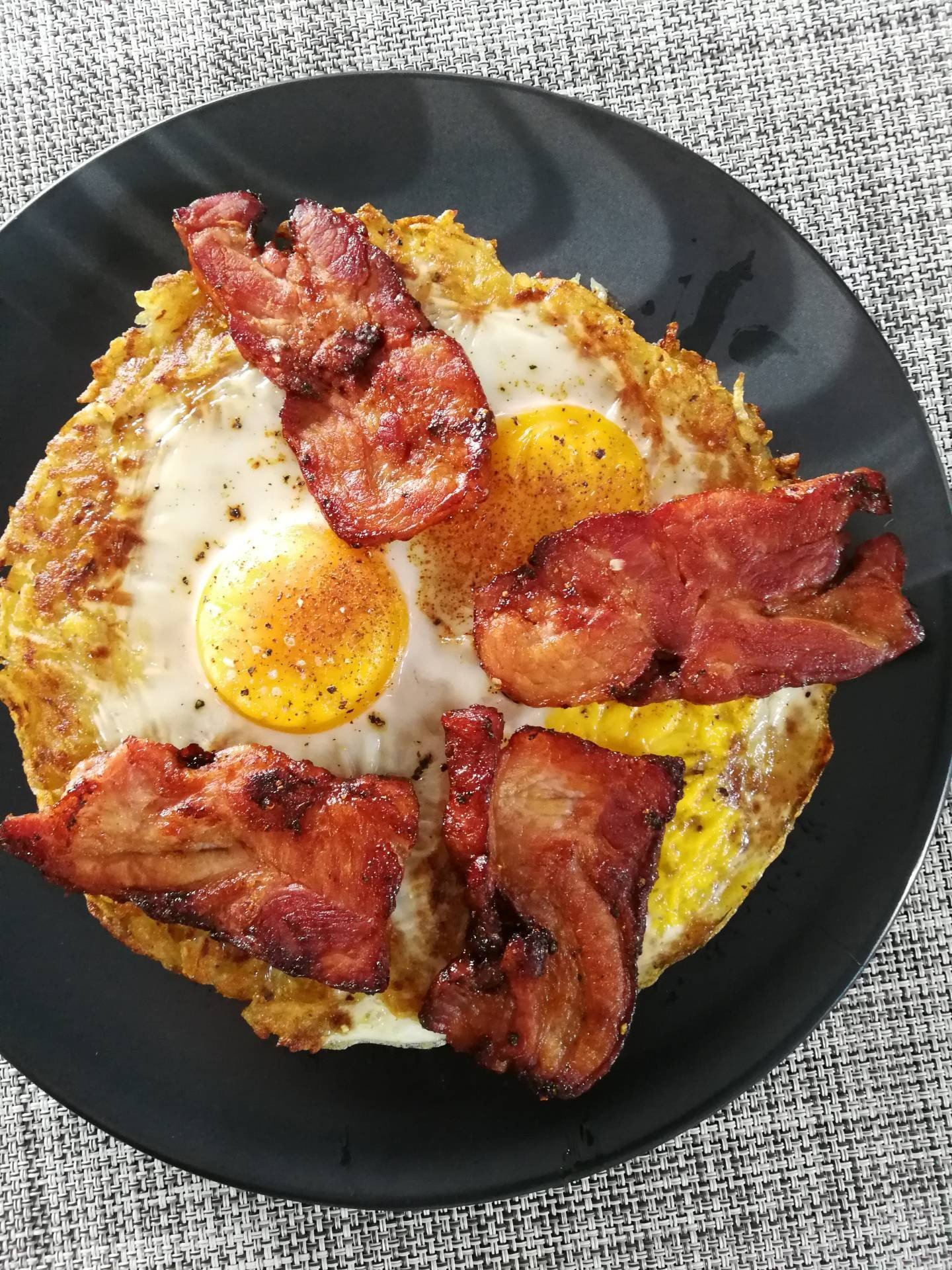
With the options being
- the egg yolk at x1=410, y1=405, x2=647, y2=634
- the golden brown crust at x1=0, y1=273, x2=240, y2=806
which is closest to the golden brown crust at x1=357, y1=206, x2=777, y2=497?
the egg yolk at x1=410, y1=405, x2=647, y2=634

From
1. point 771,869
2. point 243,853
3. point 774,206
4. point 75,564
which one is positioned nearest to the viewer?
point 243,853

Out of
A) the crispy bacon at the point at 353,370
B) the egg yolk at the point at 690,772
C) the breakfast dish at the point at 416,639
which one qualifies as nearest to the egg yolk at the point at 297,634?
the breakfast dish at the point at 416,639

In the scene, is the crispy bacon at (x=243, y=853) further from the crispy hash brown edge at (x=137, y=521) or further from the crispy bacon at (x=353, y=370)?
the crispy bacon at (x=353, y=370)

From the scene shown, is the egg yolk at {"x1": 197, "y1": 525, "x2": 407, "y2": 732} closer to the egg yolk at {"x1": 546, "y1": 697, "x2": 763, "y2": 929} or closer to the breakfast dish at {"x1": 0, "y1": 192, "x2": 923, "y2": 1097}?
the breakfast dish at {"x1": 0, "y1": 192, "x2": 923, "y2": 1097}

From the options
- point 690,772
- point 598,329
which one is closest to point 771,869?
point 690,772

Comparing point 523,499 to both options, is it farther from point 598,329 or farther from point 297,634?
point 297,634

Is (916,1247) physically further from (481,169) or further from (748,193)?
(481,169)

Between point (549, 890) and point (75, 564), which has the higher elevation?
point (75, 564)
